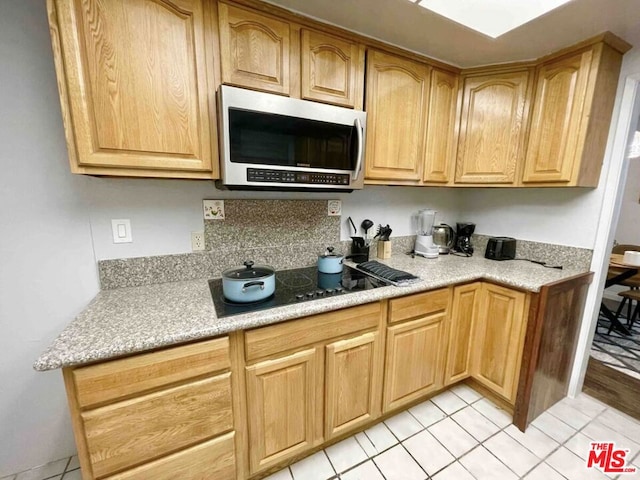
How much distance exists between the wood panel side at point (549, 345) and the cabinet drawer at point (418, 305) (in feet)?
1.49

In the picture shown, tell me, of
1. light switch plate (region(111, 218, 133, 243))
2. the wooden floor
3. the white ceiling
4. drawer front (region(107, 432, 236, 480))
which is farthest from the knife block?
the wooden floor

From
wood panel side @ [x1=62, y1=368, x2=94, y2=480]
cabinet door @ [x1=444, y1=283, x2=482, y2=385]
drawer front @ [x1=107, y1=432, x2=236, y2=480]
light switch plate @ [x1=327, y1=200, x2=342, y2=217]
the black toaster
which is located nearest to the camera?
wood panel side @ [x1=62, y1=368, x2=94, y2=480]

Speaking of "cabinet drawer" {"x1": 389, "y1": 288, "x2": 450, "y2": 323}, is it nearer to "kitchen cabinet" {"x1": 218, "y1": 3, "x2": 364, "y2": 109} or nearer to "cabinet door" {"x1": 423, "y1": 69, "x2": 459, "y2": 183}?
"cabinet door" {"x1": 423, "y1": 69, "x2": 459, "y2": 183}

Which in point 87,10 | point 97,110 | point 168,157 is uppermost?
point 87,10

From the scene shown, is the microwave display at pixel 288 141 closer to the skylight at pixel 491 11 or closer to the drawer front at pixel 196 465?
the skylight at pixel 491 11

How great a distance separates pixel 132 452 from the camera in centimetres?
90

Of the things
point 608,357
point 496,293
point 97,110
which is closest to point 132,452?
point 97,110

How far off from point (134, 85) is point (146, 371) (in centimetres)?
102

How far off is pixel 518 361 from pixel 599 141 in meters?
1.34

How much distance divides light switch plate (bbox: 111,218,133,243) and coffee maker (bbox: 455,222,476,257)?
2216 mm

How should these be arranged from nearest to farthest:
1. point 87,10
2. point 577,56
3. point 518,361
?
point 87,10
point 577,56
point 518,361

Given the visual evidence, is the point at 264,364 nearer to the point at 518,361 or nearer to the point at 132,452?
the point at 132,452

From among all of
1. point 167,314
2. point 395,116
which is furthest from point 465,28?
point 167,314

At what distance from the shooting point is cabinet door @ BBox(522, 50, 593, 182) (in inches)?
55.9
